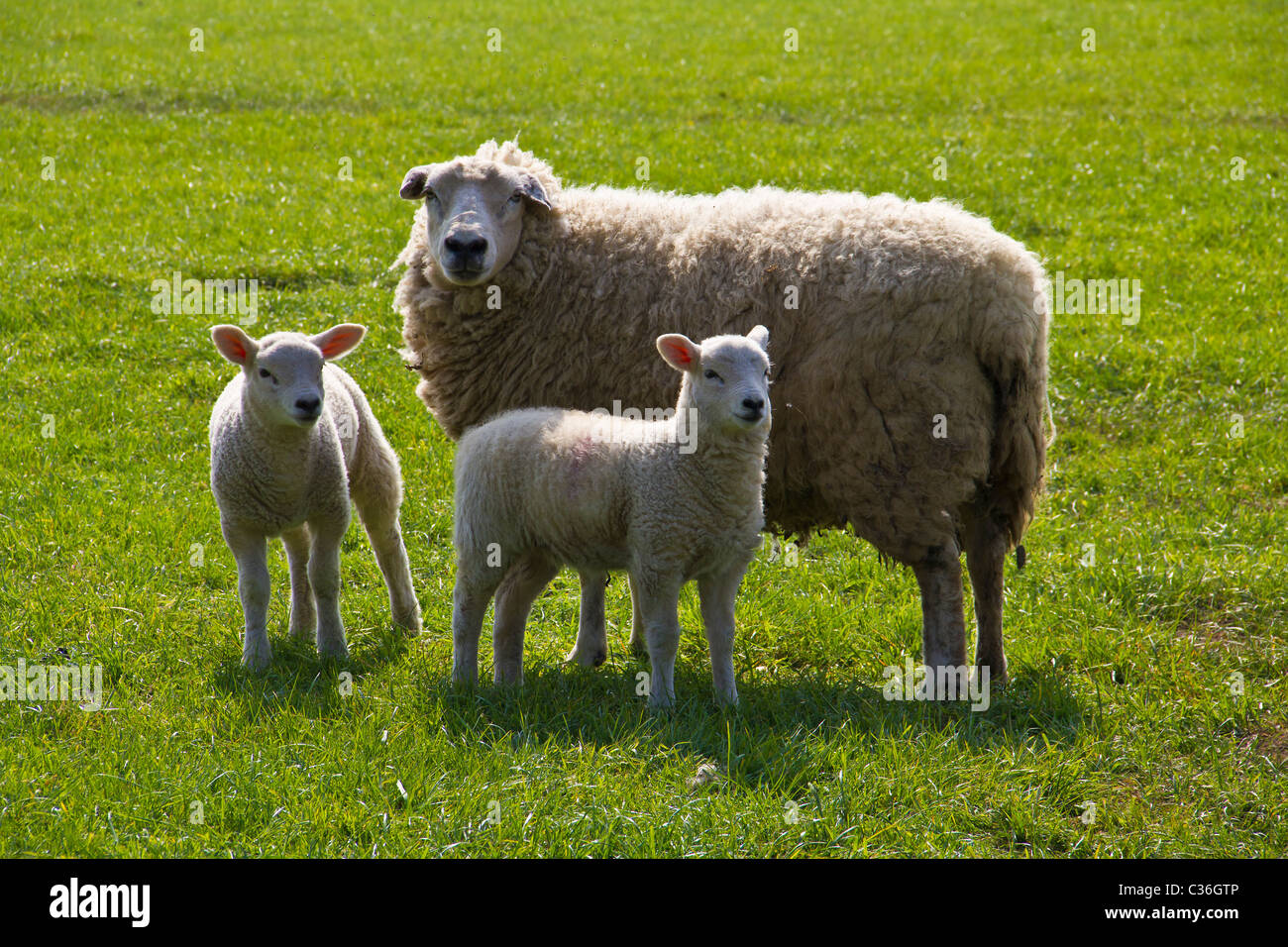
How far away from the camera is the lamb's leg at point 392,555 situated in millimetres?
5867

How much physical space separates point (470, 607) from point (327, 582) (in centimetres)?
75

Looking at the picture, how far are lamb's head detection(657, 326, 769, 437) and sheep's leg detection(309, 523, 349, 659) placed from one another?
5.72 feet

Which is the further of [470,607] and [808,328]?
[808,328]

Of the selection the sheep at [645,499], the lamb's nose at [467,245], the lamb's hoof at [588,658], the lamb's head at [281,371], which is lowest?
the lamb's hoof at [588,658]

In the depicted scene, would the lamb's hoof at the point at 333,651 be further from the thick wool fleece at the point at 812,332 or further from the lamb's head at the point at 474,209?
the lamb's head at the point at 474,209

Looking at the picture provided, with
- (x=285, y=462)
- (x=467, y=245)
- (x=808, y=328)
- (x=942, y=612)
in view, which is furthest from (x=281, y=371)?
(x=942, y=612)

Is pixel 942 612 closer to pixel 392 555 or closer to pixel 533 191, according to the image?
pixel 392 555

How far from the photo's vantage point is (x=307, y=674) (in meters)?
5.22

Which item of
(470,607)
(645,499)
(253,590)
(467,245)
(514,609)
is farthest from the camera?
(467,245)

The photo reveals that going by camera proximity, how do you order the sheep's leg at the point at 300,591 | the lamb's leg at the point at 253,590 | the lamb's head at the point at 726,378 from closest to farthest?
the lamb's head at the point at 726,378 < the lamb's leg at the point at 253,590 < the sheep's leg at the point at 300,591

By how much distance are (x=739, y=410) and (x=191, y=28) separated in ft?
70.3

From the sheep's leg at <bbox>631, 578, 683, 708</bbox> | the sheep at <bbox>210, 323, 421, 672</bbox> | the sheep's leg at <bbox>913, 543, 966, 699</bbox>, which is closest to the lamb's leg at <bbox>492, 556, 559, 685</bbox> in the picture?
the sheep's leg at <bbox>631, 578, 683, 708</bbox>

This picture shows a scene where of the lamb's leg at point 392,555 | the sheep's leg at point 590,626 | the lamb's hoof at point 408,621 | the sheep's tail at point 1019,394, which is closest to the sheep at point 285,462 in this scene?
the lamb's leg at point 392,555

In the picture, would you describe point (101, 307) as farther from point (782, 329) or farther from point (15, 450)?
point (782, 329)
